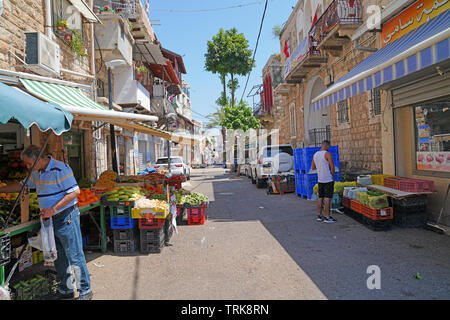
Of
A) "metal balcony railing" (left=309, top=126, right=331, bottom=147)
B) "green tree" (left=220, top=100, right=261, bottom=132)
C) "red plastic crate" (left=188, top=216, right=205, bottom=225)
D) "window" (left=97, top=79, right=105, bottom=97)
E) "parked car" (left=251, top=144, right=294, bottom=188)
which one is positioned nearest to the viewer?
"red plastic crate" (left=188, top=216, right=205, bottom=225)

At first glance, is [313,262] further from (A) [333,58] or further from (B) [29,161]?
(A) [333,58]

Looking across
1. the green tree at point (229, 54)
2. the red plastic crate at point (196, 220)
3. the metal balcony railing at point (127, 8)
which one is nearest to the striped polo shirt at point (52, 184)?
the red plastic crate at point (196, 220)

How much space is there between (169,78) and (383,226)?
904 inches

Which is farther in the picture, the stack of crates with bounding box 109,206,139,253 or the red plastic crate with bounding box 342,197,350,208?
the red plastic crate with bounding box 342,197,350,208

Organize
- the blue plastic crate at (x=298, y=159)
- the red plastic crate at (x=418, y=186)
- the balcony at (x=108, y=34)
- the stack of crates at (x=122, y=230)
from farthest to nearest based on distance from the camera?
the balcony at (x=108, y=34) < the blue plastic crate at (x=298, y=159) < the red plastic crate at (x=418, y=186) < the stack of crates at (x=122, y=230)

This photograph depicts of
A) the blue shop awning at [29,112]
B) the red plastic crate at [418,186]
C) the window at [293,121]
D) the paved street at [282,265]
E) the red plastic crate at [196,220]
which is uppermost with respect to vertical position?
the window at [293,121]

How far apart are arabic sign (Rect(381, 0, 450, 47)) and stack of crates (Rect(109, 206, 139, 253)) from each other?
7263mm

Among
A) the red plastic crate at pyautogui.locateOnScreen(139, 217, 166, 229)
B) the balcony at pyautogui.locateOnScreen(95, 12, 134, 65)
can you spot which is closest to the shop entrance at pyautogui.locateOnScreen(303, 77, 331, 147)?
the balcony at pyautogui.locateOnScreen(95, 12, 134, 65)

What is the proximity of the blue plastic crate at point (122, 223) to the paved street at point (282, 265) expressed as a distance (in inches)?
20.4

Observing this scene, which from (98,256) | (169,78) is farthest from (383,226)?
(169,78)

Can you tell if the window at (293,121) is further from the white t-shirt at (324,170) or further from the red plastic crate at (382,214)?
the red plastic crate at (382,214)

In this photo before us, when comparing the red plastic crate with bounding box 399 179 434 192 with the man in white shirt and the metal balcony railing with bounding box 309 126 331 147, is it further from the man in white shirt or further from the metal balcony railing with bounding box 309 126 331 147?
the metal balcony railing with bounding box 309 126 331 147

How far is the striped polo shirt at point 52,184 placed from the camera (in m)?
3.69

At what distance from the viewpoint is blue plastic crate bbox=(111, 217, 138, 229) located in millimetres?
5602
